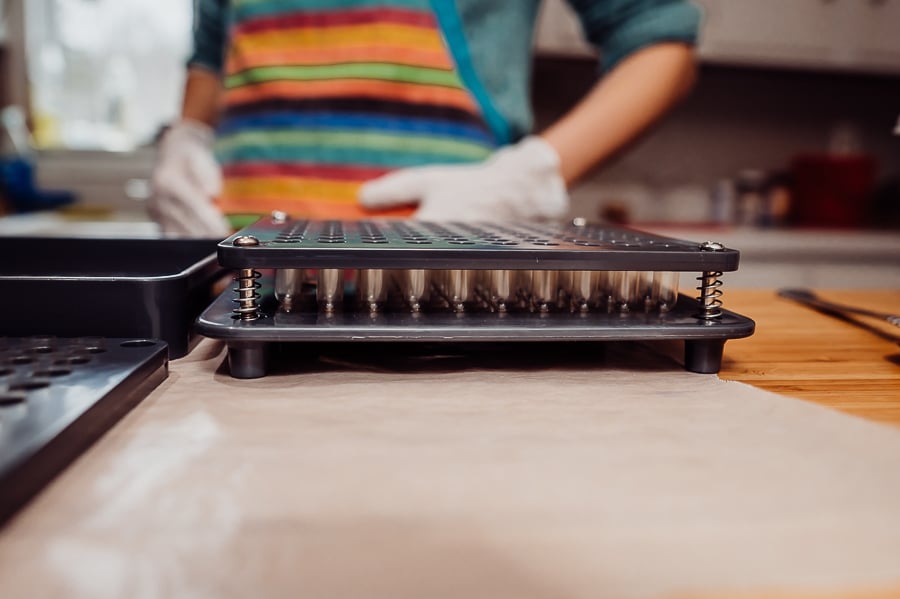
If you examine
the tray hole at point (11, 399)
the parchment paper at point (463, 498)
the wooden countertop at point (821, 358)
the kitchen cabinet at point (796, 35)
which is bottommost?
the wooden countertop at point (821, 358)

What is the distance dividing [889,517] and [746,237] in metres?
1.67

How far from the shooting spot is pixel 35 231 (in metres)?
1.48

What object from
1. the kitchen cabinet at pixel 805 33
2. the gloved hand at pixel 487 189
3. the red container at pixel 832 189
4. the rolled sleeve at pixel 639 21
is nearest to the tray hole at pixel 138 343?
the gloved hand at pixel 487 189

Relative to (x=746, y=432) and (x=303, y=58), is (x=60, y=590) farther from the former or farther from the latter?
(x=303, y=58)

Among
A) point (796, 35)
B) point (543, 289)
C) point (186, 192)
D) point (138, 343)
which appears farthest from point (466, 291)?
point (796, 35)

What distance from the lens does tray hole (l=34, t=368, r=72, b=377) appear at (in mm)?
286

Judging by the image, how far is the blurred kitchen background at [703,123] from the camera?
6.02ft

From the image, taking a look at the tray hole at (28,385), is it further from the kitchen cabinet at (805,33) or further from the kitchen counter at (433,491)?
the kitchen cabinet at (805,33)

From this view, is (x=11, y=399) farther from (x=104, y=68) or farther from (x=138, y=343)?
(x=104, y=68)

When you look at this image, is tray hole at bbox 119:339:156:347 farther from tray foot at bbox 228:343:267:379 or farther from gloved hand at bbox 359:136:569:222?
gloved hand at bbox 359:136:569:222

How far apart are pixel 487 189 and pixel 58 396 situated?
61 centimetres

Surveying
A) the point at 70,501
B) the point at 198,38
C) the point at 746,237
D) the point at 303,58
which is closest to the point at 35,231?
the point at 198,38

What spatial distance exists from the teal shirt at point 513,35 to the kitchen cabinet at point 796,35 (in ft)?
3.00

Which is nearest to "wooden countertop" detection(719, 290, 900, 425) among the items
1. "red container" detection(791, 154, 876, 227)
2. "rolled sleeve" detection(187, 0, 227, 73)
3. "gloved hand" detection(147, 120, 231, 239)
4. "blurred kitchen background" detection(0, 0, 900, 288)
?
"gloved hand" detection(147, 120, 231, 239)
